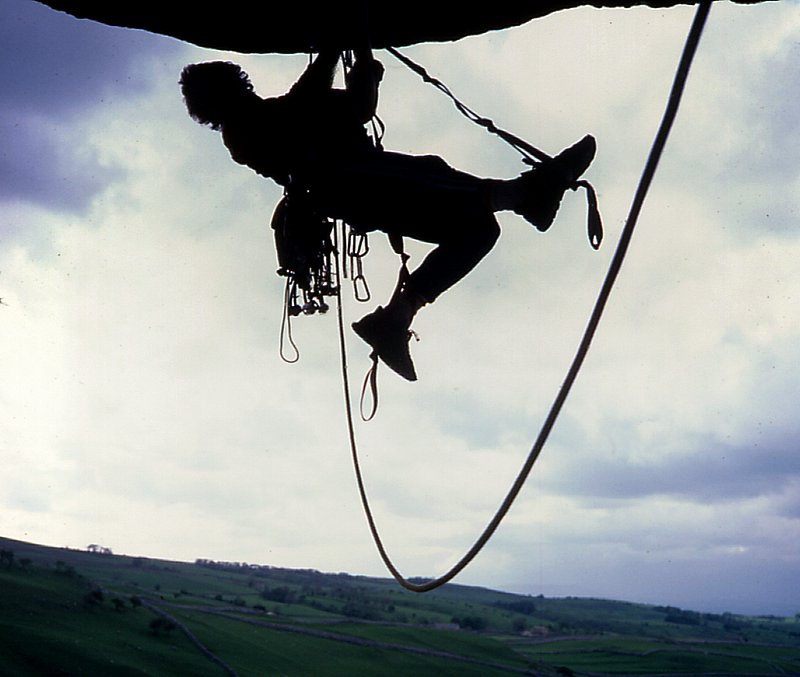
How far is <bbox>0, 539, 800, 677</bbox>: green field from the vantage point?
38250mm

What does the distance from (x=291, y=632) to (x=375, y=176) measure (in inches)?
2221

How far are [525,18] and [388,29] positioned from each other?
2.33ft

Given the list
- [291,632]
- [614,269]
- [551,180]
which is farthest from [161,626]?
[614,269]

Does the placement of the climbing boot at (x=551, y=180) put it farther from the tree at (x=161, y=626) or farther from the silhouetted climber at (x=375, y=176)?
the tree at (x=161, y=626)

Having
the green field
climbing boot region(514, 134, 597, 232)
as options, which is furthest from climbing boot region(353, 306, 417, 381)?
A: the green field

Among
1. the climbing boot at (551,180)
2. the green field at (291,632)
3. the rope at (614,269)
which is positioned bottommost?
the green field at (291,632)

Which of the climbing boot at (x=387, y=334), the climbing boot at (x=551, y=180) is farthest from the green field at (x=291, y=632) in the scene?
the climbing boot at (x=551, y=180)

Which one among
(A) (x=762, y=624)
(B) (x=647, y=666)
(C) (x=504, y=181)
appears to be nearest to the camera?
(C) (x=504, y=181)

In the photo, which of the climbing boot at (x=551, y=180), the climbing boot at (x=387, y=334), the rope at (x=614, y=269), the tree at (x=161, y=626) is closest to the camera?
the rope at (x=614, y=269)

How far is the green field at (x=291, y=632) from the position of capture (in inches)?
1506

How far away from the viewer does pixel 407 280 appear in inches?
141

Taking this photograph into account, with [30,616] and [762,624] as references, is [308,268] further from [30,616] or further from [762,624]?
[762,624]

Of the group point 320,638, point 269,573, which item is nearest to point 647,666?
point 320,638

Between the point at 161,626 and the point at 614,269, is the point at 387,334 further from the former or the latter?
the point at 161,626
